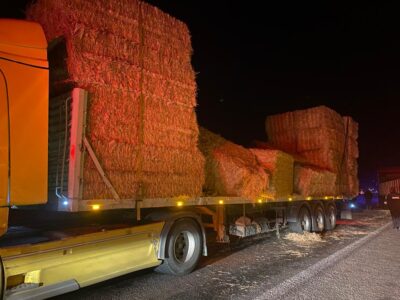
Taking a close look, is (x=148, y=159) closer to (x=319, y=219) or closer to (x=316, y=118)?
(x=319, y=219)

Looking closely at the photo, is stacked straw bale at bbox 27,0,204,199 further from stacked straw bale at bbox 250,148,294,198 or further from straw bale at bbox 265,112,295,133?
straw bale at bbox 265,112,295,133

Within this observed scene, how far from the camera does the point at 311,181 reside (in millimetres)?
13344

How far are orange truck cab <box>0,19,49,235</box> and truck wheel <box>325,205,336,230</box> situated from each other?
11816 mm

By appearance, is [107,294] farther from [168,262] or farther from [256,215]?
[256,215]

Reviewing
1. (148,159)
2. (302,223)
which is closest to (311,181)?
(302,223)

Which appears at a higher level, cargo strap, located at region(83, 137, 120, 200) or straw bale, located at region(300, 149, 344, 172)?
straw bale, located at region(300, 149, 344, 172)

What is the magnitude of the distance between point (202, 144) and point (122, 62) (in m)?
3.71

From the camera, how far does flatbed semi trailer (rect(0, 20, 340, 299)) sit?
4.93 metres

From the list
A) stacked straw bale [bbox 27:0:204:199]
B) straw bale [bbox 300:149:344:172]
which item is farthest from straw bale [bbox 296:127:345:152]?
stacked straw bale [bbox 27:0:204:199]

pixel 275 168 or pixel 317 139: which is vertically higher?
pixel 317 139

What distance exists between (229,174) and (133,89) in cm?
362

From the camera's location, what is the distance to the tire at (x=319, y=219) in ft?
46.8

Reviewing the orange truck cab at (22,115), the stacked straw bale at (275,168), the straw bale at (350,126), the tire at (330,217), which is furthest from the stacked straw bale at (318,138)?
the orange truck cab at (22,115)

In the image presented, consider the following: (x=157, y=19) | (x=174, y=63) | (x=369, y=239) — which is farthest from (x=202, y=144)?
(x=369, y=239)
